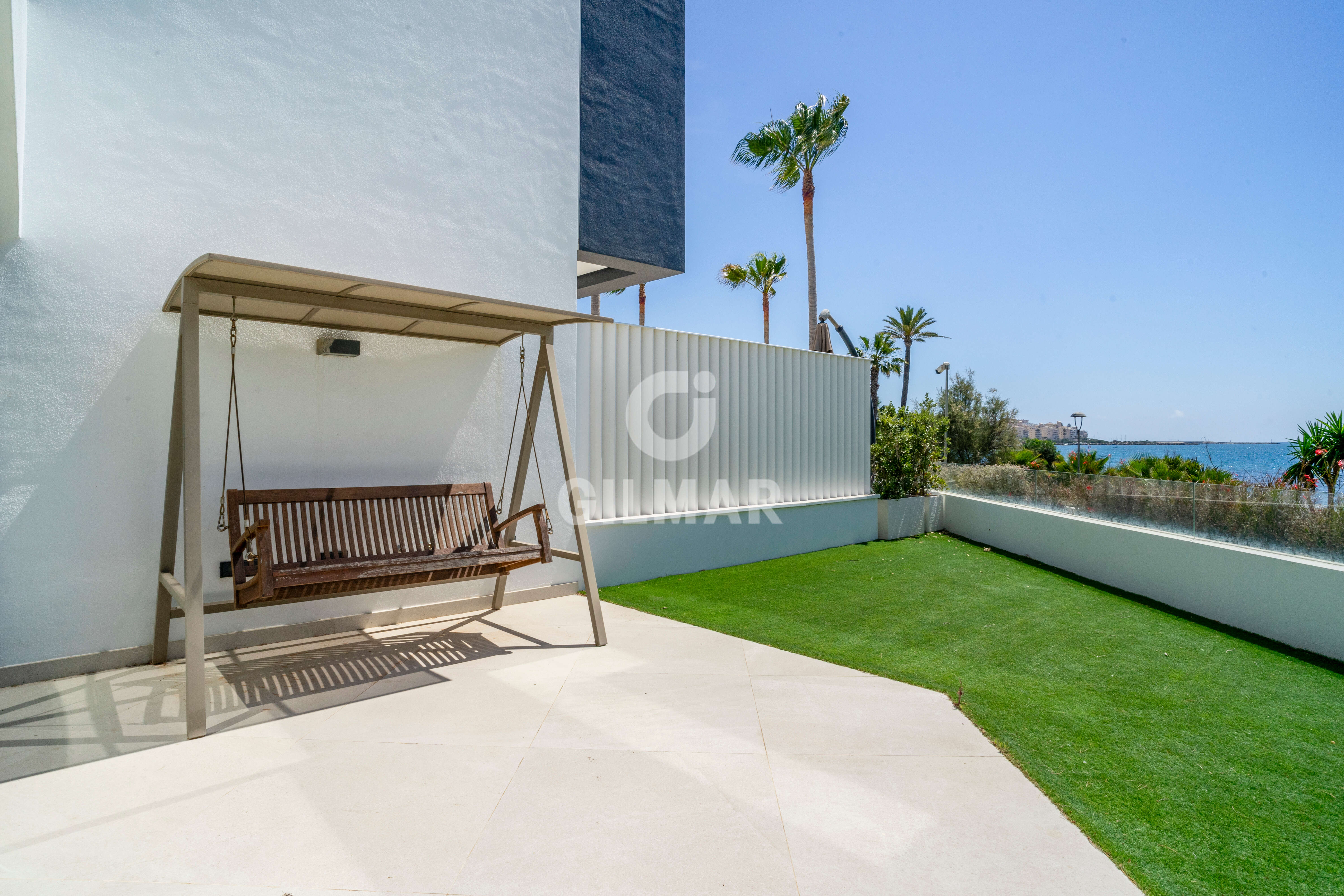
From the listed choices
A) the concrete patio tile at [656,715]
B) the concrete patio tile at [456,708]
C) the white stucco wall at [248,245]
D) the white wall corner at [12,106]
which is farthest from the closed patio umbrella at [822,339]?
the white wall corner at [12,106]

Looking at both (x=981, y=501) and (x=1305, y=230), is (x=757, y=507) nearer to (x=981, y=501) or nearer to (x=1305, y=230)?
(x=981, y=501)

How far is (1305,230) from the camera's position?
2411cm

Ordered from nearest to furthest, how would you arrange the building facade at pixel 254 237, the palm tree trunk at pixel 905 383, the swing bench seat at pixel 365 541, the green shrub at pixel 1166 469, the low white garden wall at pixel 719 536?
the swing bench seat at pixel 365 541 < the building facade at pixel 254 237 < the low white garden wall at pixel 719 536 < the green shrub at pixel 1166 469 < the palm tree trunk at pixel 905 383

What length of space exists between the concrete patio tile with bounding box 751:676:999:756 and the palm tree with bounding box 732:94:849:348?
18.5 meters

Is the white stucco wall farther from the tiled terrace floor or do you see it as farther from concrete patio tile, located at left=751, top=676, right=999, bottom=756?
concrete patio tile, located at left=751, top=676, right=999, bottom=756

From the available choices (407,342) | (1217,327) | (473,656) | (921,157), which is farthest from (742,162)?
(1217,327)

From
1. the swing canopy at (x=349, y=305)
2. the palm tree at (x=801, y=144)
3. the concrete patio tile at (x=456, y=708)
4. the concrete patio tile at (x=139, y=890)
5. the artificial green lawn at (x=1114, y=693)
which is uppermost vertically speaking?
the palm tree at (x=801, y=144)

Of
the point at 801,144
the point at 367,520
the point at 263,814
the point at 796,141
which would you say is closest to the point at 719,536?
the point at 367,520

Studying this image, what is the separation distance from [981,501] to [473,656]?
8.56m

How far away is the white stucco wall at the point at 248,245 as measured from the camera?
3902 millimetres

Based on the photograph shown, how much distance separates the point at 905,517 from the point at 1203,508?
14.7 ft

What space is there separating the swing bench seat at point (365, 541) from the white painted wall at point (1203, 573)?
582cm

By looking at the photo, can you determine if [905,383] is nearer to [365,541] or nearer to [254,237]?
[365,541]

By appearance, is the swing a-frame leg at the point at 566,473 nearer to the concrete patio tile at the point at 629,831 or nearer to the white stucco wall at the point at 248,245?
the white stucco wall at the point at 248,245
